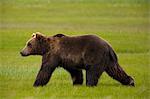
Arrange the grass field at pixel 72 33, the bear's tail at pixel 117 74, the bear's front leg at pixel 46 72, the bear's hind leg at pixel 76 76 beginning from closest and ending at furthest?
the grass field at pixel 72 33 → the bear's front leg at pixel 46 72 → the bear's tail at pixel 117 74 → the bear's hind leg at pixel 76 76

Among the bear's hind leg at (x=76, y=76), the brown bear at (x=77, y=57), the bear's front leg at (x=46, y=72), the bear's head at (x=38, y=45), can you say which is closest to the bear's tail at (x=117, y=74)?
the brown bear at (x=77, y=57)

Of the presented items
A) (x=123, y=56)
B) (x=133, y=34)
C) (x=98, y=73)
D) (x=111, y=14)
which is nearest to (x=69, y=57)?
(x=98, y=73)

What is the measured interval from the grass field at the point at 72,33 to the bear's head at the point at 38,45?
43cm

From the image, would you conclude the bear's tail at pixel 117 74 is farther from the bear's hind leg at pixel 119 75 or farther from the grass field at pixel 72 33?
the grass field at pixel 72 33

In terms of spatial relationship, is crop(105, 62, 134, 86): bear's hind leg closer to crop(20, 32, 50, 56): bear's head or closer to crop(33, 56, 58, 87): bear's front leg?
crop(33, 56, 58, 87): bear's front leg

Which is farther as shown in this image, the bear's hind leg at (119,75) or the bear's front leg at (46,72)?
the bear's hind leg at (119,75)

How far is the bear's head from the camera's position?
9.17 meters

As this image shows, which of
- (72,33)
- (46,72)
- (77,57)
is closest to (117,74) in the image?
(77,57)

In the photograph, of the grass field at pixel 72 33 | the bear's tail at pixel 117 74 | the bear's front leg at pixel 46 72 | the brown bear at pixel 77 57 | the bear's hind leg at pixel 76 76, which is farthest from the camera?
the bear's hind leg at pixel 76 76

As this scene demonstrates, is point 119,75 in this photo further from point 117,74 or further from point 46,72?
point 46,72


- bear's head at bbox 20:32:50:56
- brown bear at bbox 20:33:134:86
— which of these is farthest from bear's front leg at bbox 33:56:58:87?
bear's head at bbox 20:32:50:56

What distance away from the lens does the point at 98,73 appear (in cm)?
888

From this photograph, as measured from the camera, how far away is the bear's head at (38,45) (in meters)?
9.17

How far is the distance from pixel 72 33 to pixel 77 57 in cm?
460
